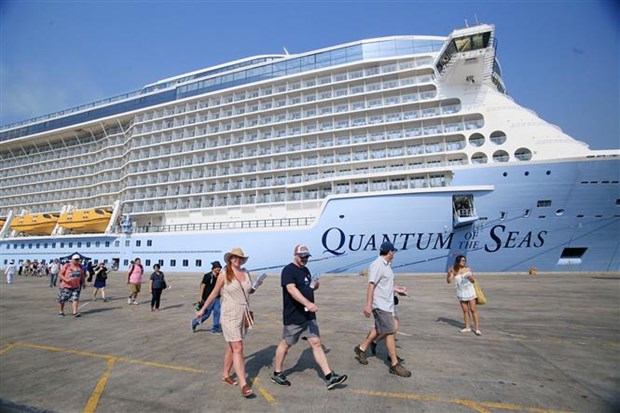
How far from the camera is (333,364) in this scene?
400cm

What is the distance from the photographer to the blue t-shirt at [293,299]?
135 inches

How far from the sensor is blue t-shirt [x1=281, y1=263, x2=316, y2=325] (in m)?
3.42

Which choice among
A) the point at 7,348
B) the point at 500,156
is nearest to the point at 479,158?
the point at 500,156

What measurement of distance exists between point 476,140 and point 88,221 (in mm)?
32541

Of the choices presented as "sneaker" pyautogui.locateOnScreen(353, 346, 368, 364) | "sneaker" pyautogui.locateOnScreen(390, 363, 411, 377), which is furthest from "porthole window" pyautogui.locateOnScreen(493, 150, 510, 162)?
"sneaker" pyautogui.locateOnScreen(390, 363, 411, 377)

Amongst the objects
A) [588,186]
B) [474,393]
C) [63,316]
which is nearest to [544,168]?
[588,186]

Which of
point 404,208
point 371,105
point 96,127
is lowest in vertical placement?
point 404,208

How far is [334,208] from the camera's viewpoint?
54.1 ft

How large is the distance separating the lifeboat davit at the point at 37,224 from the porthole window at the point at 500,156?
38740mm

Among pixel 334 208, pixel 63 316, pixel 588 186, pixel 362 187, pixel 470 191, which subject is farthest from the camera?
pixel 362 187

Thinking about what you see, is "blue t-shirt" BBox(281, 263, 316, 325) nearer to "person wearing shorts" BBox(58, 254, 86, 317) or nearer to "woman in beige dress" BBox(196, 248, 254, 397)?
"woman in beige dress" BBox(196, 248, 254, 397)

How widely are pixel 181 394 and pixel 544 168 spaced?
16.9m

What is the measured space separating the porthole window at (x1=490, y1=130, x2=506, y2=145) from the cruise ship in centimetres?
15

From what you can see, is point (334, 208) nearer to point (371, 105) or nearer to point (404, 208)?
point (404, 208)
